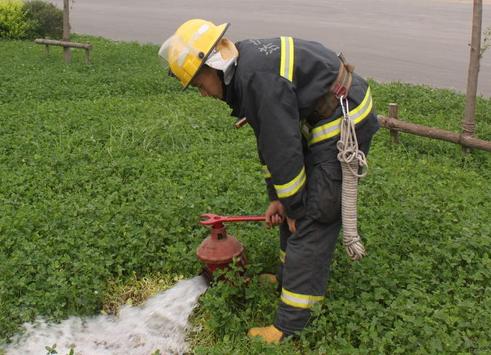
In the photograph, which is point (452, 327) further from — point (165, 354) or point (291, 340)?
point (165, 354)

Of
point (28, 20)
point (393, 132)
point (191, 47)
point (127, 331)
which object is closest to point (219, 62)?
point (191, 47)

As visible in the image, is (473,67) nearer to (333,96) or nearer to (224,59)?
(333,96)

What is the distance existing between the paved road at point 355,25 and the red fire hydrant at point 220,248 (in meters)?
7.67

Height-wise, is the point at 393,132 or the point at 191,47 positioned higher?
the point at 191,47

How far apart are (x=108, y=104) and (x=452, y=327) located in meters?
5.74

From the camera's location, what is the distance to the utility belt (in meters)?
3.23

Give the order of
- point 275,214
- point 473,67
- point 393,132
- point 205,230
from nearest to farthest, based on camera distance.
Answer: point 275,214, point 205,230, point 473,67, point 393,132

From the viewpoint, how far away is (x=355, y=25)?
56.8 feet

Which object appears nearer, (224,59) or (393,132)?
(224,59)

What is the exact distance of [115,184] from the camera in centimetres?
536

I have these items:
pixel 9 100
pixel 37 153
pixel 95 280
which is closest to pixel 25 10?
pixel 9 100

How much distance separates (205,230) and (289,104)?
5.71 ft

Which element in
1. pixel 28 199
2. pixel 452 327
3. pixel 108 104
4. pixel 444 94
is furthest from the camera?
pixel 444 94

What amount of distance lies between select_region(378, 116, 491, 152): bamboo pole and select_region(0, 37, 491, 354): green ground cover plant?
0.64 ft
